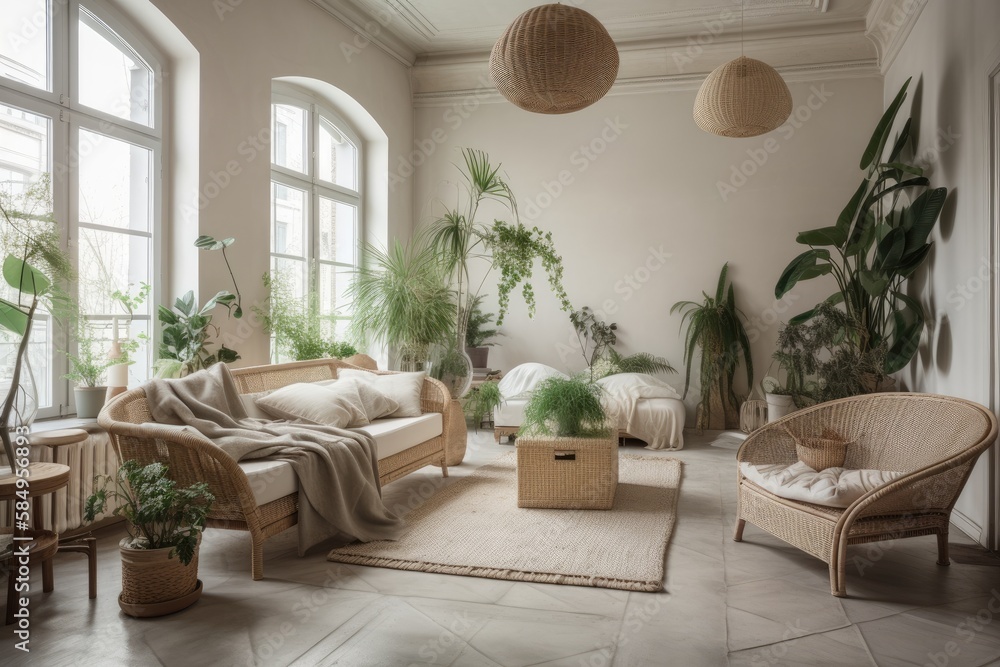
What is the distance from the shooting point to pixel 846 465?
3617 millimetres

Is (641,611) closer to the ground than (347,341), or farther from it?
closer to the ground

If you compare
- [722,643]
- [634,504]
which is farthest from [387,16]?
[722,643]

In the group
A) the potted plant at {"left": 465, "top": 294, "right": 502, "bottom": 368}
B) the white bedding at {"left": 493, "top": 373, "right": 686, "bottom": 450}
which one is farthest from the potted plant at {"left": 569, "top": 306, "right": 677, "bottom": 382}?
the potted plant at {"left": 465, "top": 294, "right": 502, "bottom": 368}

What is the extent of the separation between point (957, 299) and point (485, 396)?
11.9 feet

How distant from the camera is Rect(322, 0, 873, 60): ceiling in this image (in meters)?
6.18

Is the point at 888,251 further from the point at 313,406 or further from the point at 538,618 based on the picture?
the point at 313,406

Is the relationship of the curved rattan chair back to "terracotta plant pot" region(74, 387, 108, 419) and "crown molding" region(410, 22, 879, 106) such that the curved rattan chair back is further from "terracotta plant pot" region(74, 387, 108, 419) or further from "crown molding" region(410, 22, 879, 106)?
"crown molding" region(410, 22, 879, 106)

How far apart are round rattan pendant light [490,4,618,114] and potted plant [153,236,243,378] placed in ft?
6.74

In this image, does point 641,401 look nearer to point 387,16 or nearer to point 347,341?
point 347,341

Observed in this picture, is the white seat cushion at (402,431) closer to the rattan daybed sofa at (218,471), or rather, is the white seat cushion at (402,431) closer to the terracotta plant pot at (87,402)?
the rattan daybed sofa at (218,471)

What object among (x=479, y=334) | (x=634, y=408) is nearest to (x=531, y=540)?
(x=634, y=408)

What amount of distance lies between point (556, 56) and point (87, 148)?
2.67 metres

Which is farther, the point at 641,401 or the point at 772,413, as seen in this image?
the point at 641,401

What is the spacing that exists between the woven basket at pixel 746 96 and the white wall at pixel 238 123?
3145 mm
